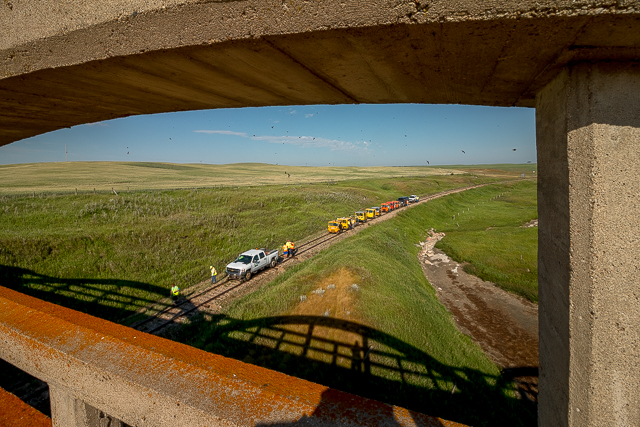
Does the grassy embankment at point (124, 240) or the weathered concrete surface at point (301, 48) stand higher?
the weathered concrete surface at point (301, 48)

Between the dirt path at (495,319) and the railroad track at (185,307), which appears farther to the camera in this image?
the railroad track at (185,307)

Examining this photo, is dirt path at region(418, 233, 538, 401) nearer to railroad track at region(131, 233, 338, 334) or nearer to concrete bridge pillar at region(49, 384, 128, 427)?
railroad track at region(131, 233, 338, 334)

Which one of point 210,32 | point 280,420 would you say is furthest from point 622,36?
point 280,420

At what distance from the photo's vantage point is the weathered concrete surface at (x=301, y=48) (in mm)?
1319

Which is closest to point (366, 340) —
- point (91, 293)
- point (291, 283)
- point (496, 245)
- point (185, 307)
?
point (291, 283)

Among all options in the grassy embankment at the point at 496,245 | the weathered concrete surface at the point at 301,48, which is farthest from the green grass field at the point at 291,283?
the weathered concrete surface at the point at 301,48

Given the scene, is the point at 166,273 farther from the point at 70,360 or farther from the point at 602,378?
the point at 602,378

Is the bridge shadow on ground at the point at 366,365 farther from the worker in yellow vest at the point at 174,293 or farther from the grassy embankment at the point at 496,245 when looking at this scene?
the grassy embankment at the point at 496,245

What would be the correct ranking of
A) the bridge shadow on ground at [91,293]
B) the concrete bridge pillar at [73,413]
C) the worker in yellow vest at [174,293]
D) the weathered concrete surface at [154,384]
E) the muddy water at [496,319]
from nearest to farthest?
the weathered concrete surface at [154,384] < the concrete bridge pillar at [73,413] < the muddy water at [496,319] < the bridge shadow on ground at [91,293] < the worker in yellow vest at [174,293]

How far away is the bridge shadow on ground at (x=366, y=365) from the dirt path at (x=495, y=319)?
129 centimetres

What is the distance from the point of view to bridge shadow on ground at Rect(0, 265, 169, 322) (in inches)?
557

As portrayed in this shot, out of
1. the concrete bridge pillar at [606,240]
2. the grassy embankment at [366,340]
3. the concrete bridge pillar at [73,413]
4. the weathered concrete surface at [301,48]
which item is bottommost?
the grassy embankment at [366,340]

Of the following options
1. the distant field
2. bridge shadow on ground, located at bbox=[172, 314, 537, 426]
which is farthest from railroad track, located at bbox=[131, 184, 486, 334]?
the distant field

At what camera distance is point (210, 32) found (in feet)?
5.33
